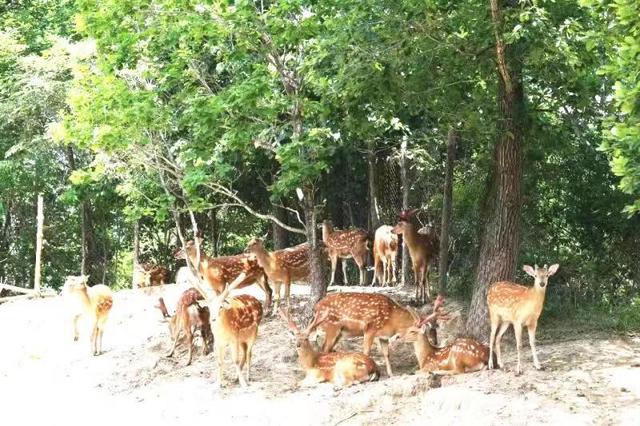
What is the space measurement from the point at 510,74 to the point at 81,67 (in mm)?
6044

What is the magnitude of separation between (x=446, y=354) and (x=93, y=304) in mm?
5873

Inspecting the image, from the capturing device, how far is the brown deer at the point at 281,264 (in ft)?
43.6

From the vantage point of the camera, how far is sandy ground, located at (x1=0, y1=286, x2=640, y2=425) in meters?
8.16

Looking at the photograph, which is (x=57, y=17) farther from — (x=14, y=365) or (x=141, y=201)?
(x=14, y=365)

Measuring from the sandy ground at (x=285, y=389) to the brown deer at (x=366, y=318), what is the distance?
530 millimetres

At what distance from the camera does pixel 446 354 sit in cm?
961

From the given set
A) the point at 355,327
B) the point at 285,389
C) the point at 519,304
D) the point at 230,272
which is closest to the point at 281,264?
the point at 230,272

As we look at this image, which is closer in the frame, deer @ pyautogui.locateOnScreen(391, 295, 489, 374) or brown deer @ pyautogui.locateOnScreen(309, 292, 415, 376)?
deer @ pyautogui.locateOnScreen(391, 295, 489, 374)

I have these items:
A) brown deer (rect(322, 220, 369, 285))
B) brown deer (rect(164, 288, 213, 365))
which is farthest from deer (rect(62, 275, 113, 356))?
brown deer (rect(322, 220, 369, 285))

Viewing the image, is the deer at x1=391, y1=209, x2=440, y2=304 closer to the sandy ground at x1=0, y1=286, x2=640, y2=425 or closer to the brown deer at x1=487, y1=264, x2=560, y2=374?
the sandy ground at x1=0, y1=286, x2=640, y2=425

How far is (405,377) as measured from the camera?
9406 millimetres

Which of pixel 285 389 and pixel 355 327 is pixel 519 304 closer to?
pixel 355 327

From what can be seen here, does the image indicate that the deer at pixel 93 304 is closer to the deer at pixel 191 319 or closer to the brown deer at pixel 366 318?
the deer at pixel 191 319

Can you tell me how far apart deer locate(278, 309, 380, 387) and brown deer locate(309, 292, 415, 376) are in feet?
0.89
